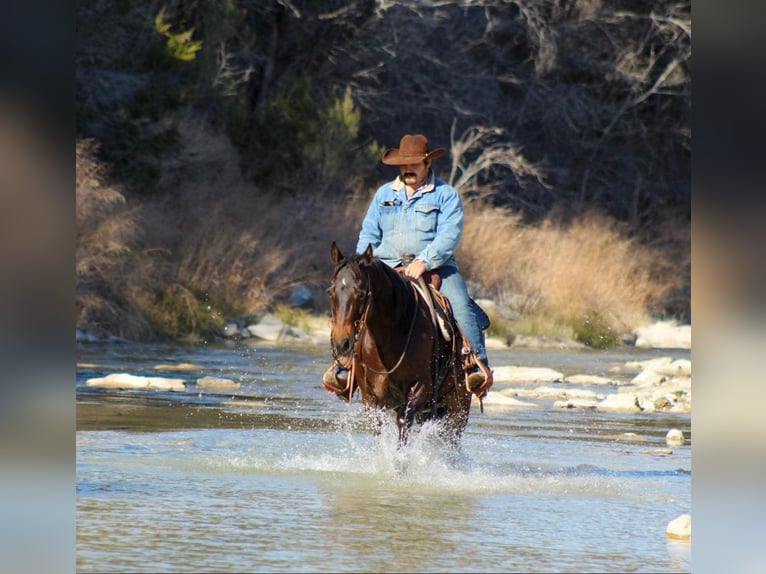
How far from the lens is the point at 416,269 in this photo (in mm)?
9930

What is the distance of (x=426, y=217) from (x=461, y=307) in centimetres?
69

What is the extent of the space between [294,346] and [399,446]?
1340 cm

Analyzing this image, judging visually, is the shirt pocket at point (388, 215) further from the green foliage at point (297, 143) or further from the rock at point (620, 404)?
the green foliage at point (297, 143)

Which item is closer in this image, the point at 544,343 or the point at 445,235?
the point at 445,235

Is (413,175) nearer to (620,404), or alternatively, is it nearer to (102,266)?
(620,404)

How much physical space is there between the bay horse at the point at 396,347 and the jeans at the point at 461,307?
120 mm

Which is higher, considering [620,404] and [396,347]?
[396,347]

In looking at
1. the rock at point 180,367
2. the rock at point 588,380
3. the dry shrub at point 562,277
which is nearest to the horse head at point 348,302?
the rock at point 180,367

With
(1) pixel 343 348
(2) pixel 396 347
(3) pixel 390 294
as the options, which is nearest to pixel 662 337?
(2) pixel 396 347

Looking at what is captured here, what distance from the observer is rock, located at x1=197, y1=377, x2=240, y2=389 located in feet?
54.6

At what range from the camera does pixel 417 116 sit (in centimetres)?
3800

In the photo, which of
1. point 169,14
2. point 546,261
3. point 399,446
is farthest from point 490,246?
point 399,446

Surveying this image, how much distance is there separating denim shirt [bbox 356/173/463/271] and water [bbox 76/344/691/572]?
1.32 metres
